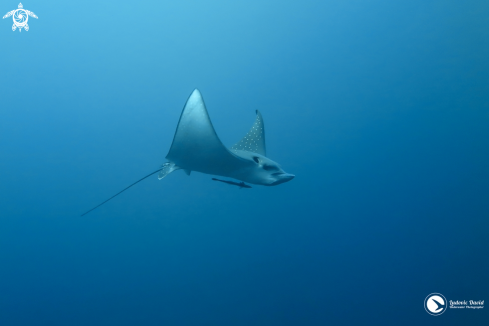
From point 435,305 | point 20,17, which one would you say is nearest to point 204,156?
point 20,17

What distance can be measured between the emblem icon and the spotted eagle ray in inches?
186

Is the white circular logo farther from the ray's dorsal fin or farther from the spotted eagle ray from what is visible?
the spotted eagle ray

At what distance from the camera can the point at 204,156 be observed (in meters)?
2.14

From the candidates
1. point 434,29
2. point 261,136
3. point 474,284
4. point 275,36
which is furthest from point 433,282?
point 275,36

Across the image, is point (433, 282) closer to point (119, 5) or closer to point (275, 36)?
point (275, 36)

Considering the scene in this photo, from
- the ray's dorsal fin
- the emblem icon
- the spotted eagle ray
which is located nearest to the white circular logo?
the ray's dorsal fin

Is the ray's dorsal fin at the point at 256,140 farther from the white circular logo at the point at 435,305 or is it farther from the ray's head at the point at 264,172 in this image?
the white circular logo at the point at 435,305

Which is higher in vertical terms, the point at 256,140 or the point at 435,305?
the point at 256,140

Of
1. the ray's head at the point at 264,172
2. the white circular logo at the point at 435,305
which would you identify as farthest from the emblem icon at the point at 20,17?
→ the white circular logo at the point at 435,305

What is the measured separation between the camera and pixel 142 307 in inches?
185

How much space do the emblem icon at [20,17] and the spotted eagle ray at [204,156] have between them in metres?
4.72

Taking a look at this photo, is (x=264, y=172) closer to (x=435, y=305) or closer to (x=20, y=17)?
(x=435, y=305)

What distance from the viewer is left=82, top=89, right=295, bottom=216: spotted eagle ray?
184cm

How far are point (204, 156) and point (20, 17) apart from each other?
513 cm
